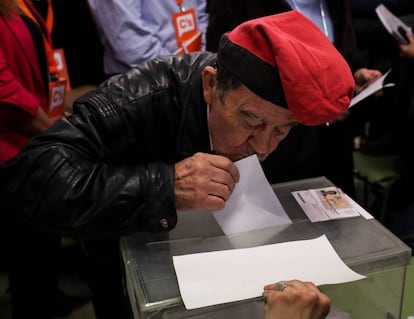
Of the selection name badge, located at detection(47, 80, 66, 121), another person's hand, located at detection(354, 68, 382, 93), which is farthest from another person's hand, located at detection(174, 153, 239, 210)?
name badge, located at detection(47, 80, 66, 121)

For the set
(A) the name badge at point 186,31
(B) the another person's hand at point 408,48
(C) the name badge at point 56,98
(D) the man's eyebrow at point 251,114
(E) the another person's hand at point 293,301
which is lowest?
(B) the another person's hand at point 408,48

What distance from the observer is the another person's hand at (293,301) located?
71cm

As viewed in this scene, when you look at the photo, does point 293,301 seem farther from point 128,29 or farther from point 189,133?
point 128,29

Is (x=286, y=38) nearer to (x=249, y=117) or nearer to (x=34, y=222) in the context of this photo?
(x=249, y=117)

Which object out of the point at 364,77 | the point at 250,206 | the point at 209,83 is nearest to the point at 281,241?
the point at 250,206

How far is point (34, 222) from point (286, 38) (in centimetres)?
57

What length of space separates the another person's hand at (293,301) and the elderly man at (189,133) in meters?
0.20

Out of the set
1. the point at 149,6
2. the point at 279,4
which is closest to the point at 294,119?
the point at 279,4

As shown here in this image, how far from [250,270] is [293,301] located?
86mm

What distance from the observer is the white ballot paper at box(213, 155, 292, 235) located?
2.95ft

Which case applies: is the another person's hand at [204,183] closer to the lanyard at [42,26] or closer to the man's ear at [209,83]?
the man's ear at [209,83]

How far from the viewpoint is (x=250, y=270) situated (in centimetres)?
77

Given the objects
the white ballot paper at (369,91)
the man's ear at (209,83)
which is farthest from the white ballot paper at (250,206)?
the white ballot paper at (369,91)

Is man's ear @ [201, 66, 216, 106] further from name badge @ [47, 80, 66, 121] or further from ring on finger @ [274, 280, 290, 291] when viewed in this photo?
name badge @ [47, 80, 66, 121]
